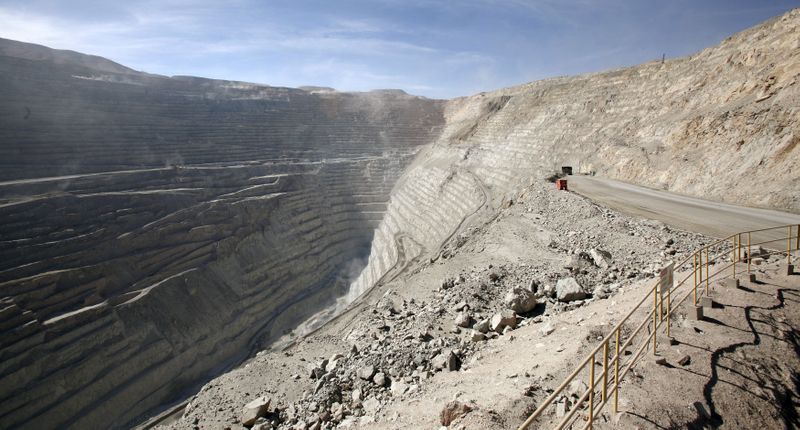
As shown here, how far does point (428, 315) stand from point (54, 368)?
12.6 metres

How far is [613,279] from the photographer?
27.4ft

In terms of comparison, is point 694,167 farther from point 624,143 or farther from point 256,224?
point 256,224

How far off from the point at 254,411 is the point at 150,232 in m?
15.3

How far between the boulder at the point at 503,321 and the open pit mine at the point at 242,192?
7.90 meters

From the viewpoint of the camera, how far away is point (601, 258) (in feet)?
30.6

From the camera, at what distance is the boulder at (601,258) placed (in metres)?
9.13

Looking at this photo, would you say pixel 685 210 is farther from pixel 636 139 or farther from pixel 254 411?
pixel 254 411

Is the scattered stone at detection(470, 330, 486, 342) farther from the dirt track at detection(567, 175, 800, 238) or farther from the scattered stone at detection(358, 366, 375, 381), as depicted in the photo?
the dirt track at detection(567, 175, 800, 238)

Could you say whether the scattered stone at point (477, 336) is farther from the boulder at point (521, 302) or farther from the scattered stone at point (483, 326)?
the boulder at point (521, 302)

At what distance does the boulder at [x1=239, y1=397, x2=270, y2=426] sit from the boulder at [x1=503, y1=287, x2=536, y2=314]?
4675mm

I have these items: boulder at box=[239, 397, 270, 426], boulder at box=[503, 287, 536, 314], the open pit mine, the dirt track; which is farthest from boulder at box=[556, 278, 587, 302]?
the open pit mine

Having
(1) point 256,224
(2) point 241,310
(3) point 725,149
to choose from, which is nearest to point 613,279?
(3) point 725,149

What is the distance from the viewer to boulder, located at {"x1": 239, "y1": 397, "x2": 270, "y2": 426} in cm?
754

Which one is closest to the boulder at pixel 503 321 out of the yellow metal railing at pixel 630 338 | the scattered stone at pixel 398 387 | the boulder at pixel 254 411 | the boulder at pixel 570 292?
the boulder at pixel 570 292
